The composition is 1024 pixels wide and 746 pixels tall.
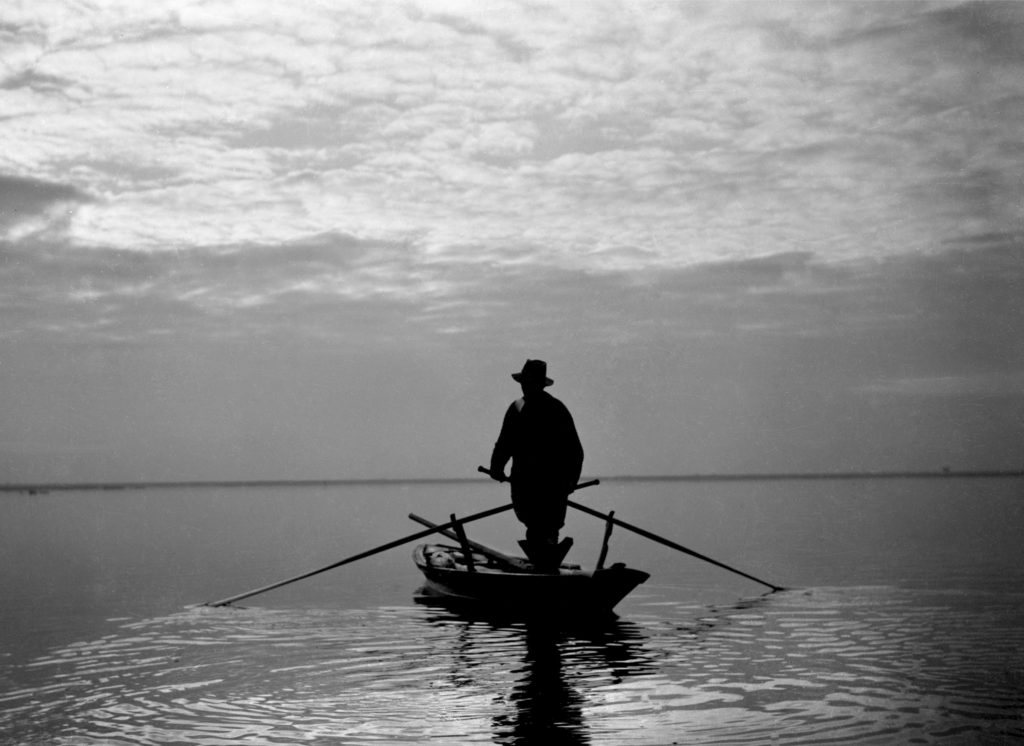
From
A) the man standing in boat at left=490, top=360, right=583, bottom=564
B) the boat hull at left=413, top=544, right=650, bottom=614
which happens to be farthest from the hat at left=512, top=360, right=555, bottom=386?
the boat hull at left=413, top=544, right=650, bottom=614

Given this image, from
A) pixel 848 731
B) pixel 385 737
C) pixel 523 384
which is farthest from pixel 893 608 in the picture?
pixel 385 737

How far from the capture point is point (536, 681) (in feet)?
39.2

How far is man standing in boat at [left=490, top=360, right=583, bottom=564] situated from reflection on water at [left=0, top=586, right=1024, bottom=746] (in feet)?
4.94

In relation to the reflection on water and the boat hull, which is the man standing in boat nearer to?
the boat hull

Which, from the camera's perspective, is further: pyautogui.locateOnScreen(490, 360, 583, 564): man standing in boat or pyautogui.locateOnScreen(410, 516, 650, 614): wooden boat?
pyautogui.locateOnScreen(490, 360, 583, 564): man standing in boat

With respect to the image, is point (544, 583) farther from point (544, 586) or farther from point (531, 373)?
point (531, 373)

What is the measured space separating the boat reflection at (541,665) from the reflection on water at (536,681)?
0.04 metres

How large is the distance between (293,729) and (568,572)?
7581mm

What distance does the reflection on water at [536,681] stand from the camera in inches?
377

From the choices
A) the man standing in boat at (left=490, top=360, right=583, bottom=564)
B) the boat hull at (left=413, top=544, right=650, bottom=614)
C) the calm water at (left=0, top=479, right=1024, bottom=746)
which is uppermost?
the man standing in boat at (left=490, top=360, right=583, bottom=564)

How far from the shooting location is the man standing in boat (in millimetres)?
17078

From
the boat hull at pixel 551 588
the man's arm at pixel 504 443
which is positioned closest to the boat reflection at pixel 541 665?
the boat hull at pixel 551 588

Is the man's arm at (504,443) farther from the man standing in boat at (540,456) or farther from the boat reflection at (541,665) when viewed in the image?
the boat reflection at (541,665)

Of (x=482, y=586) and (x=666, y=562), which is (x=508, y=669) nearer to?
(x=482, y=586)
